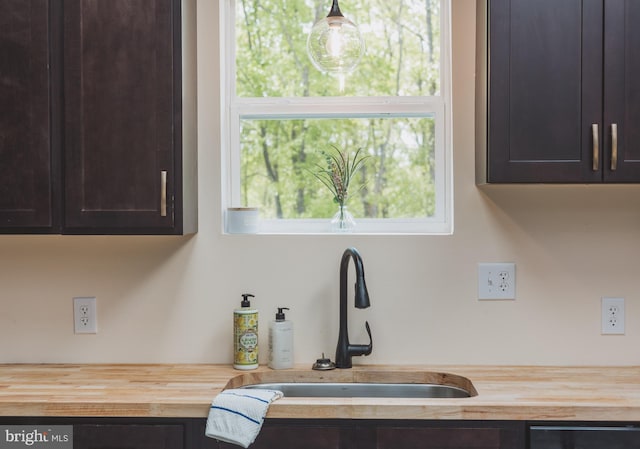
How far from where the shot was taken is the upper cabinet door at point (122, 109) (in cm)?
188

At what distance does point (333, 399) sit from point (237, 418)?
0.89ft

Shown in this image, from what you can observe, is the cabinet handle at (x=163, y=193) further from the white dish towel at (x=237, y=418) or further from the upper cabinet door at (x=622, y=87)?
the upper cabinet door at (x=622, y=87)

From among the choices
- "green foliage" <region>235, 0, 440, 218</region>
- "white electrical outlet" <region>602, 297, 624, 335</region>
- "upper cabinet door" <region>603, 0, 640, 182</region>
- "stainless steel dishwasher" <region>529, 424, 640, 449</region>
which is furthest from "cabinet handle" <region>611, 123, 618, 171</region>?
"stainless steel dishwasher" <region>529, 424, 640, 449</region>

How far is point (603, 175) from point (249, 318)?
122 centimetres

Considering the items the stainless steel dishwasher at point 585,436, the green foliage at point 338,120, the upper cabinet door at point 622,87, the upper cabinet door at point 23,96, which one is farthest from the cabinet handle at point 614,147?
the upper cabinet door at point 23,96

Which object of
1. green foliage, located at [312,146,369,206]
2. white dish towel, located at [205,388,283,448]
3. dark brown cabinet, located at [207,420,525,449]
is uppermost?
green foliage, located at [312,146,369,206]

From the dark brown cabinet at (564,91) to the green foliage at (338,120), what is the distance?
43 centimetres

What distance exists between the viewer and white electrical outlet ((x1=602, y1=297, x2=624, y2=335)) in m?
2.13

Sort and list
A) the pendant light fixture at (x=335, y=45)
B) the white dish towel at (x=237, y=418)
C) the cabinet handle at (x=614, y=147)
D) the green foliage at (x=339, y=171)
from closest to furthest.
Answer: the white dish towel at (x=237, y=418) < the cabinet handle at (x=614, y=147) < the pendant light fixture at (x=335, y=45) < the green foliage at (x=339, y=171)

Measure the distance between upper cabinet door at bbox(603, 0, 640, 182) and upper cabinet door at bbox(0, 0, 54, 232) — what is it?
5.67ft

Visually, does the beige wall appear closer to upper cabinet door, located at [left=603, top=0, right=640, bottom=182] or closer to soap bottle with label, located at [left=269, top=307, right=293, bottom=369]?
soap bottle with label, located at [left=269, top=307, right=293, bottom=369]

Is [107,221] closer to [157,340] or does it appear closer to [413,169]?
[157,340]

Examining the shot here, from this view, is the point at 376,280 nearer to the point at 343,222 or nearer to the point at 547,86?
the point at 343,222

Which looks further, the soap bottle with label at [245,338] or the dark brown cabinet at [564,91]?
the soap bottle with label at [245,338]
